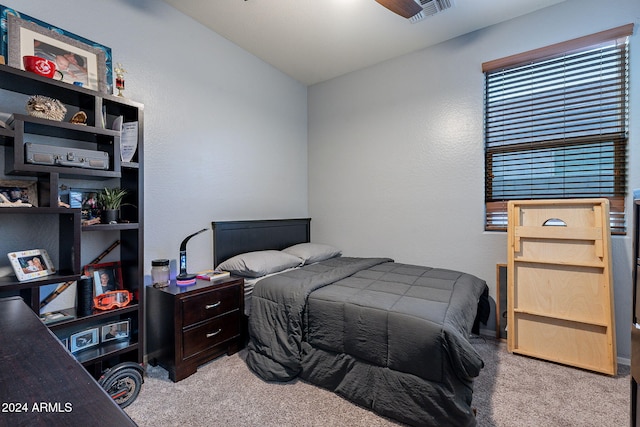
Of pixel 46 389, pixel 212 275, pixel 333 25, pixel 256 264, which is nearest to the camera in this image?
pixel 46 389

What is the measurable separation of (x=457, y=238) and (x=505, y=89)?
4.77ft

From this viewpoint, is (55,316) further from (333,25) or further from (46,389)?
(333,25)

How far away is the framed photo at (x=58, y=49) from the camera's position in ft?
5.55

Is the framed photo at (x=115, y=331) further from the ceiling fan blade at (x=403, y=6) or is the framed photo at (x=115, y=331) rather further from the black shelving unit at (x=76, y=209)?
the ceiling fan blade at (x=403, y=6)

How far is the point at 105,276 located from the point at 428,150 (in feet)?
9.90

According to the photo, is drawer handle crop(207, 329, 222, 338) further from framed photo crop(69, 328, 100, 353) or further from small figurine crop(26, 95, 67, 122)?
small figurine crop(26, 95, 67, 122)

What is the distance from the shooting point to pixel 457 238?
2.94 m

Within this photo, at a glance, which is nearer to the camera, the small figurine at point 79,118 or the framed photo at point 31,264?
the framed photo at point 31,264

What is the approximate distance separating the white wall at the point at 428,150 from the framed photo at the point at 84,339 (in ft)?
8.27

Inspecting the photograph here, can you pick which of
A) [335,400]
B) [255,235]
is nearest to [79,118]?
[255,235]

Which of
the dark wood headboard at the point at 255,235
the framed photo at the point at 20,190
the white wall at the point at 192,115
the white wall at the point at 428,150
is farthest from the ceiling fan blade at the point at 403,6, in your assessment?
the framed photo at the point at 20,190

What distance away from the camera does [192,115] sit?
265cm

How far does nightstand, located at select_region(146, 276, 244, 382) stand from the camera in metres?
2.01

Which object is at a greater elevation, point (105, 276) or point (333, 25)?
point (333, 25)
